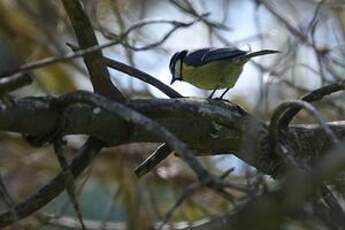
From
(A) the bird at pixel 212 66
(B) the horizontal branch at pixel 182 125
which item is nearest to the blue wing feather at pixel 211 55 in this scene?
(A) the bird at pixel 212 66

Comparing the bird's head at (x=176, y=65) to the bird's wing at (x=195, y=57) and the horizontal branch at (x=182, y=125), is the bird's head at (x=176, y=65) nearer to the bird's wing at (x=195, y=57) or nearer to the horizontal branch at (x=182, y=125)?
the bird's wing at (x=195, y=57)

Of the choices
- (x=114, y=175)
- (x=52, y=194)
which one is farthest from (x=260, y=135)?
(x=114, y=175)

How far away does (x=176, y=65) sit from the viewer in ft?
12.5

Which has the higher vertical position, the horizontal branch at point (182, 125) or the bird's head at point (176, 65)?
the bird's head at point (176, 65)

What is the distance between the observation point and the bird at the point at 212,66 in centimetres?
369

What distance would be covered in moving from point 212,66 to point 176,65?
177mm

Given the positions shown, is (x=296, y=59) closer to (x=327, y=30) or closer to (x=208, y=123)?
(x=327, y=30)

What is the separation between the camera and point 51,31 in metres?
4.84

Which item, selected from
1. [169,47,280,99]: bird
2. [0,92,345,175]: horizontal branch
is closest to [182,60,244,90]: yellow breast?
[169,47,280,99]: bird

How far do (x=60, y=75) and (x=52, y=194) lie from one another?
9.82 feet

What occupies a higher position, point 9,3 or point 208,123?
point 9,3

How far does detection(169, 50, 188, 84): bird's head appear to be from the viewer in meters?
3.76

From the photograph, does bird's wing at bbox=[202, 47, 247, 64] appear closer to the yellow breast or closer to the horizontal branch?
the yellow breast

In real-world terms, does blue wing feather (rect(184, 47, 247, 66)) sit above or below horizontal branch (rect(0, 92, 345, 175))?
above
